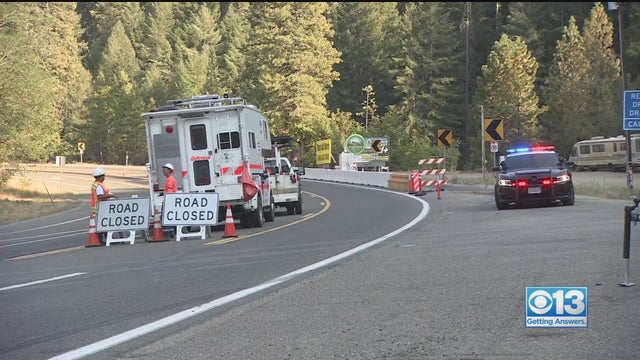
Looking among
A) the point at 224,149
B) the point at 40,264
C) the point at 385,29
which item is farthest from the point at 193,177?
the point at 385,29

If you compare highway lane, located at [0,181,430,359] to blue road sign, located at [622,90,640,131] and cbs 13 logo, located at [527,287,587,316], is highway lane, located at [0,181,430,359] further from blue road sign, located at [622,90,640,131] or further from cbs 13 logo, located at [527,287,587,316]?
blue road sign, located at [622,90,640,131]

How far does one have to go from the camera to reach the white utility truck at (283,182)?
22.5 meters

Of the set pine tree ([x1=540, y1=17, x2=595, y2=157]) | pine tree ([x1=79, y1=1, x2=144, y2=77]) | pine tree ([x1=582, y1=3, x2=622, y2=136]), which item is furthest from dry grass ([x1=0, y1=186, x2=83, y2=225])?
pine tree ([x1=79, y1=1, x2=144, y2=77])

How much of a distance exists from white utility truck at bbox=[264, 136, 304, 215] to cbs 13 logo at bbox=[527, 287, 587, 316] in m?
16.4

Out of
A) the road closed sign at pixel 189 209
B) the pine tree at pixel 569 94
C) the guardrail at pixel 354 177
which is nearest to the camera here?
the road closed sign at pixel 189 209

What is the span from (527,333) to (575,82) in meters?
61.8

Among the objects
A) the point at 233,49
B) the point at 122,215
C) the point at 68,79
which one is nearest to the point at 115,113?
the point at 68,79

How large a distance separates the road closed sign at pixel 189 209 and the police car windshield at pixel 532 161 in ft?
30.3

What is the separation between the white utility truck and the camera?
2253 cm

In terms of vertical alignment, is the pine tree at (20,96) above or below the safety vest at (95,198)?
above

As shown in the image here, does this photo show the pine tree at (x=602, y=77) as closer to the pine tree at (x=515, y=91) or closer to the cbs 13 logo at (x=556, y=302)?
the pine tree at (x=515, y=91)

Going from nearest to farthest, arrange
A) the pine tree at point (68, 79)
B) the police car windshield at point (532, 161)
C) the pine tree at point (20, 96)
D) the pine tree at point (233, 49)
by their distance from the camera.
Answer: the police car windshield at point (532, 161), the pine tree at point (20, 96), the pine tree at point (233, 49), the pine tree at point (68, 79)

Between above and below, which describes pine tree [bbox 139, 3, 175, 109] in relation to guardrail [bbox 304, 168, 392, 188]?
above

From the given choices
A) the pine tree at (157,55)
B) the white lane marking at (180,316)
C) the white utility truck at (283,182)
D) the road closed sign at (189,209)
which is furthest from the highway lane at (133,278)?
the pine tree at (157,55)
